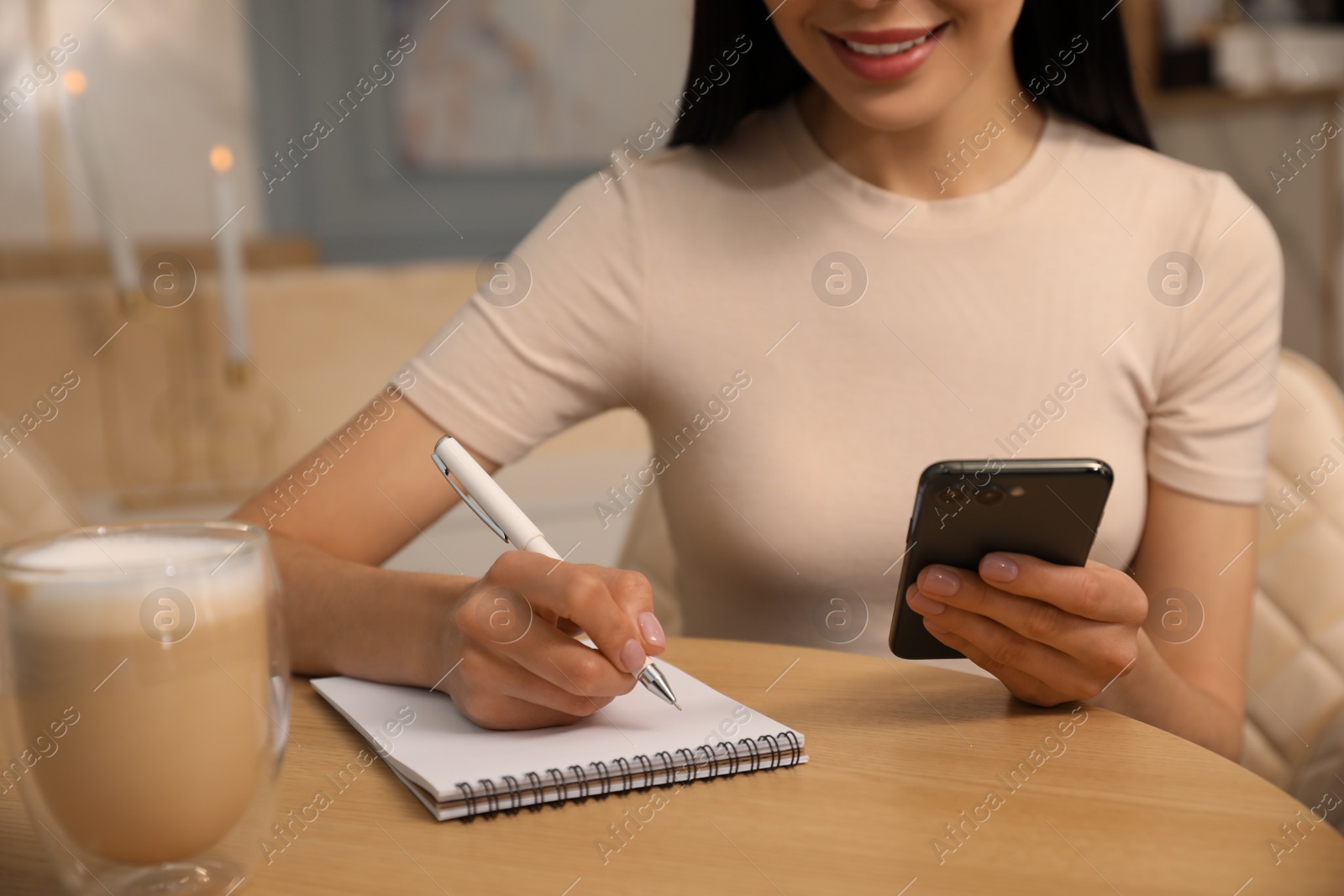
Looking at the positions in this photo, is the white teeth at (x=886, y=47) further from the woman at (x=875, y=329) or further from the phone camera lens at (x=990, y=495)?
the phone camera lens at (x=990, y=495)

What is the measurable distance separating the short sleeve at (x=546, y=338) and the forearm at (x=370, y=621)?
0.61ft

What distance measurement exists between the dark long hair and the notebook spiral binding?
23.2 inches

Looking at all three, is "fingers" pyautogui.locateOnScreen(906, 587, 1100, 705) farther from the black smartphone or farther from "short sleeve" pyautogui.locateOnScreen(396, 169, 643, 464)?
"short sleeve" pyautogui.locateOnScreen(396, 169, 643, 464)

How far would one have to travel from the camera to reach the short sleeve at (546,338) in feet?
2.92

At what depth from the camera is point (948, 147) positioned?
0.96m

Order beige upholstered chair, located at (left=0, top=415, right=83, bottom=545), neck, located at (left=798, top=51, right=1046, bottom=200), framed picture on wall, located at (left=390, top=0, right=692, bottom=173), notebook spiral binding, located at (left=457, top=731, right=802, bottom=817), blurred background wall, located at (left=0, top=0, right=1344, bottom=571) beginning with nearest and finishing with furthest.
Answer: notebook spiral binding, located at (left=457, top=731, right=802, bottom=817)
neck, located at (left=798, top=51, right=1046, bottom=200)
beige upholstered chair, located at (left=0, top=415, right=83, bottom=545)
blurred background wall, located at (left=0, top=0, right=1344, bottom=571)
framed picture on wall, located at (left=390, top=0, right=692, bottom=173)

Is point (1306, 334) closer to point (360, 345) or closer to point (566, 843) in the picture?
point (360, 345)

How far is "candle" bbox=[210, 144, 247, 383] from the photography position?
1.57 meters

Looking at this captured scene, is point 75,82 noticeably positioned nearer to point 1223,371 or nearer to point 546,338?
point 546,338

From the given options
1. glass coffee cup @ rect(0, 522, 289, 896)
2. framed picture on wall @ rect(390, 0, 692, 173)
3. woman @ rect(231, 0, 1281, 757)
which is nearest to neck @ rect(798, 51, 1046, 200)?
woman @ rect(231, 0, 1281, 757)

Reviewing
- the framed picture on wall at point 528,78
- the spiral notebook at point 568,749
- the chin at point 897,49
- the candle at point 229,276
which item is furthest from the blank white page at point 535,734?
the framed picture on wall at point 528,78

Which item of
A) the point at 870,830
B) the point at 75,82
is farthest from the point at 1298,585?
the point at 75,82

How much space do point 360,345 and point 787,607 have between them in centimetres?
107

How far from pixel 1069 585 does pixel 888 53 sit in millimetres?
429
